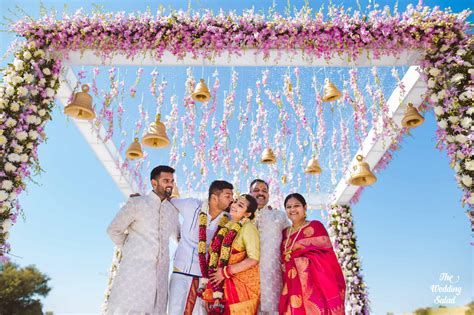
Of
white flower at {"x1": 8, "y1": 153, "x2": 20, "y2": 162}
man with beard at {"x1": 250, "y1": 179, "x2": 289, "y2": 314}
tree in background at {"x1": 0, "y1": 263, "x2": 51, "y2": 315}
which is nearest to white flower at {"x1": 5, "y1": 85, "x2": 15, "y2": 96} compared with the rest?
white flower at {"x1": 8, "y1": 153, "x2": 20, "y2": 162}

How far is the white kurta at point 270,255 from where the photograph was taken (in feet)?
13.6

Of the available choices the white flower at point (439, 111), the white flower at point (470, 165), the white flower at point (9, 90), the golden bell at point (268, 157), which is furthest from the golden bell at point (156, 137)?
the white flower at point (470, 165)

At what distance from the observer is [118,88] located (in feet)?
24.0

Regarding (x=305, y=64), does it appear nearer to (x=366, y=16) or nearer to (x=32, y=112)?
(x=366, y=16)

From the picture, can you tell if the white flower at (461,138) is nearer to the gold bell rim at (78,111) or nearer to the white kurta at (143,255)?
the white kurta at (143,255)

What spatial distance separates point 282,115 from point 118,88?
130 inches

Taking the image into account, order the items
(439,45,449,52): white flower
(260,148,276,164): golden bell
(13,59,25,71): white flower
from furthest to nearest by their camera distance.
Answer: (260,148,276,164): golden bell < (439,45,449,52): white flower < (13,59,25,71): white flower

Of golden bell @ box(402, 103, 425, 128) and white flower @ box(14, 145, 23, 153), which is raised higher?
golden bell @ box(402, 103, 425, 128)

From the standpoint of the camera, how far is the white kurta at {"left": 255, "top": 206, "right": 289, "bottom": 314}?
4156 millimetres

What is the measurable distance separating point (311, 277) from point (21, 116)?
3957 mm

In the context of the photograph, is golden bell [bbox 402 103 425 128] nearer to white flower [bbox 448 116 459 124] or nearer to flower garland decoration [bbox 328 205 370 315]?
white flower [bbox 448 116 459 124]

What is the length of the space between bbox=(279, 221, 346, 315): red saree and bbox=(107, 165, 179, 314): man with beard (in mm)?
1312

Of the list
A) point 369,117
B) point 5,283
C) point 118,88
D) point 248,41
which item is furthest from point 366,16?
point 5,283

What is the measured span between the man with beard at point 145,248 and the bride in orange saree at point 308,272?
131 cm
